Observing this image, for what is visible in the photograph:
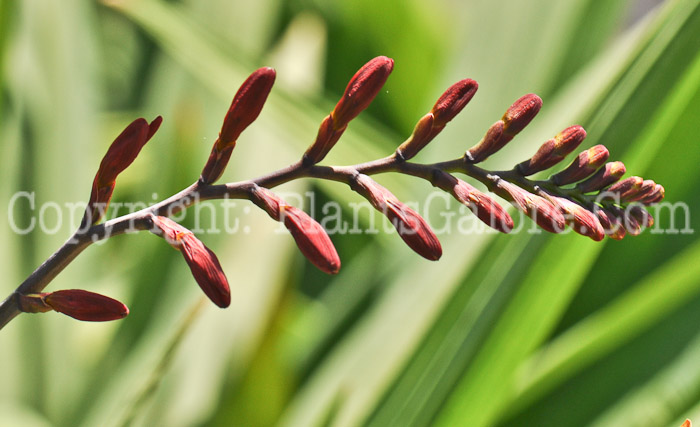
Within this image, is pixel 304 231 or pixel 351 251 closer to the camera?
pixel 304 231

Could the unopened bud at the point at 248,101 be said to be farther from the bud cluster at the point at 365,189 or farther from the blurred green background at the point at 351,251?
the blurred green background at the point at 351,251

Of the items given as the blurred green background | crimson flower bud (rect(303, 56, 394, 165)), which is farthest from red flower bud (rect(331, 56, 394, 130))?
the blurred green background

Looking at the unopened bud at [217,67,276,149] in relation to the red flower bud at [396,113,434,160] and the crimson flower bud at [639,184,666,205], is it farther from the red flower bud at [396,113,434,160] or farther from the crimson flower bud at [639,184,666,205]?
the crimson flower bud at [639,184,666,205]

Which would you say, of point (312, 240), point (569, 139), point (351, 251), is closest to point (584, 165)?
point (569, 139)

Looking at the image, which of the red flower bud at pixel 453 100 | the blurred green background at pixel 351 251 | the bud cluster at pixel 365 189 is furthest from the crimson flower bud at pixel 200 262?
the blurred green background at pixel 351 251

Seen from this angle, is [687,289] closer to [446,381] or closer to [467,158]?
[446,381]

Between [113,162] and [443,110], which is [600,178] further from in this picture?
[113,162]
